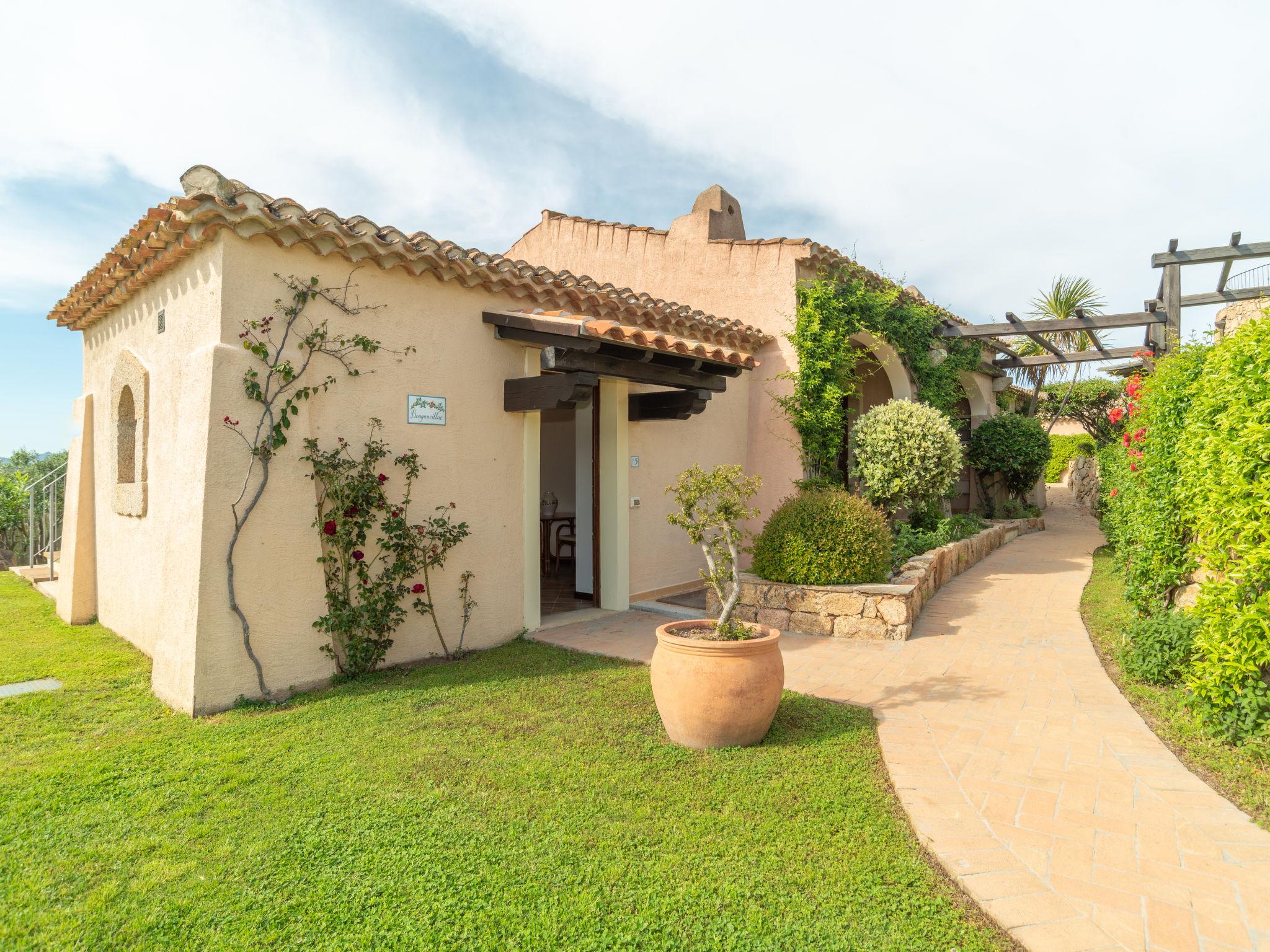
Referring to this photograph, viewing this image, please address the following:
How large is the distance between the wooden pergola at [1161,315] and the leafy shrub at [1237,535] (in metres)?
6.23

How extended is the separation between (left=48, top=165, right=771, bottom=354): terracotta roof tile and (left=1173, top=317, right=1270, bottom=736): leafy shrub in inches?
205

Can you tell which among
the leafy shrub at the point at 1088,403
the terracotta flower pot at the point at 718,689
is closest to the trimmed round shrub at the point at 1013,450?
the leafy shrub at the point at 1088,403

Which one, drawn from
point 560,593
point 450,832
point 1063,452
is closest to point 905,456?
point 560,593

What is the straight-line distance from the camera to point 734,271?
32.8 feet

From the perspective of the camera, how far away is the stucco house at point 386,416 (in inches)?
189

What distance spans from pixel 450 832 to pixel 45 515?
11694 millimetres

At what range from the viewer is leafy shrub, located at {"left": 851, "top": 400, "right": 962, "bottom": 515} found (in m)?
9.01

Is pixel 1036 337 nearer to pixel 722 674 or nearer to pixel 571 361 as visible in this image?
pixel 571 361

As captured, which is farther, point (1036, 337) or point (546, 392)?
point (1036, 337)

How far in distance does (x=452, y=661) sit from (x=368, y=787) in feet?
7.94

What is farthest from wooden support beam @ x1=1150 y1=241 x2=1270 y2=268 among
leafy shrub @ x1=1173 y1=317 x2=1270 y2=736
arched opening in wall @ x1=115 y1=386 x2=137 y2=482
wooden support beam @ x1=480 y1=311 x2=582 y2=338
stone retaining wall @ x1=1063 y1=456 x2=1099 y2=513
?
arched opening in wall @ x1=115 y1=386 x2=137 y2=482

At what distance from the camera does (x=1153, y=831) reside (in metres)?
3.15

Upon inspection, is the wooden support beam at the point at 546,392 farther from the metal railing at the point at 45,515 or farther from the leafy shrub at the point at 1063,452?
the leafy shrub at the point at 1063,452

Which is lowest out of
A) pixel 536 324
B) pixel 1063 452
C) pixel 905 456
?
pixel 905 456
